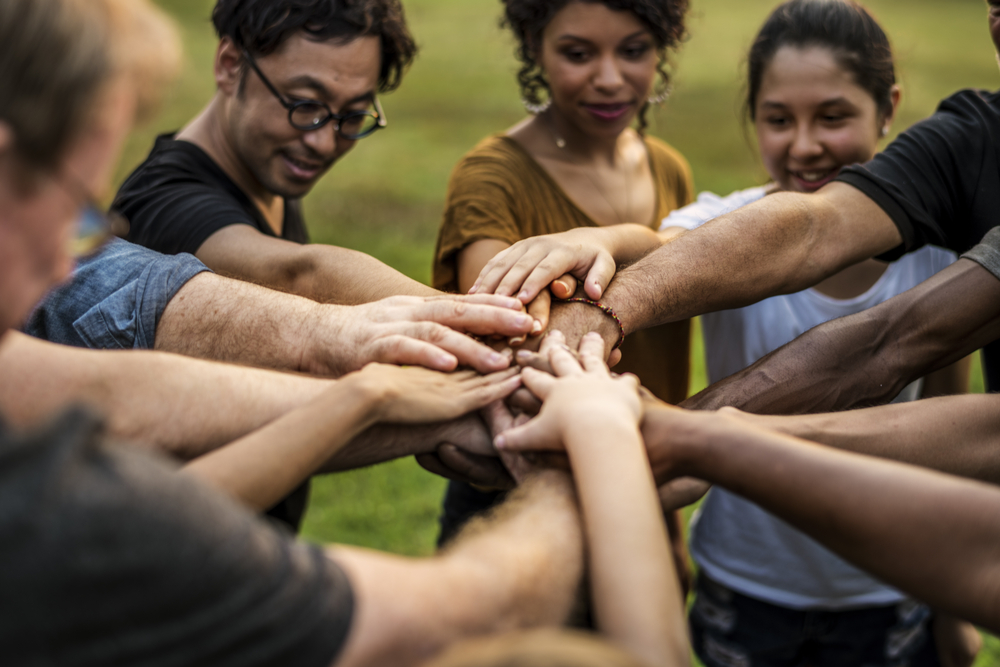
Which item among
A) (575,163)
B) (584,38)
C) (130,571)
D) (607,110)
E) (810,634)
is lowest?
(810,634)

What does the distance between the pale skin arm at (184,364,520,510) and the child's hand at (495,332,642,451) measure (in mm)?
158

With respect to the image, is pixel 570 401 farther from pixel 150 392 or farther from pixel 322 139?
pixel 322 139

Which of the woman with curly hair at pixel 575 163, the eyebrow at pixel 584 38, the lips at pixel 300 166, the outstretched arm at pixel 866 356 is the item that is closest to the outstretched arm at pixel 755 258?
the outstretched arm at pixel 866 356

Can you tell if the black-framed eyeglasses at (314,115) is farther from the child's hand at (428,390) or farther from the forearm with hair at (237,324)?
the child's hand at (428,390)

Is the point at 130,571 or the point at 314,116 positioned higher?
the point at 314,116

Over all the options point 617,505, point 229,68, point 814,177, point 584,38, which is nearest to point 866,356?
point 814,177

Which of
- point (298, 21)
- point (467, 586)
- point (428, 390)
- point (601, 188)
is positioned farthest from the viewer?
point (601, 188)

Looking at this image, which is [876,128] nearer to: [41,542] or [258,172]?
[258,172]

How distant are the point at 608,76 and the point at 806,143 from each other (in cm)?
80

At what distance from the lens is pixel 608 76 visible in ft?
10.1

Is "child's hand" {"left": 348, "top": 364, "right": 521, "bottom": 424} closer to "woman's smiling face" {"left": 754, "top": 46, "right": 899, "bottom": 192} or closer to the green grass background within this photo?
"woman's smiling face" {"left": 754, "top": 46, "right": 899, "bottom": 192}

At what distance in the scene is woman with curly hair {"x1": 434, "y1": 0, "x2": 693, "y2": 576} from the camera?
287 centimetres

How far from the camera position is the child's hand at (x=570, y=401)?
1.64 metres

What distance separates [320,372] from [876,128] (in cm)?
219
